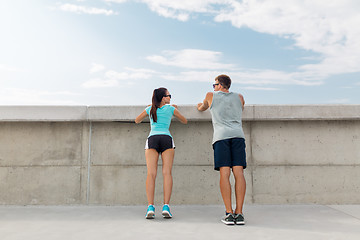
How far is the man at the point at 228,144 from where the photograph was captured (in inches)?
155

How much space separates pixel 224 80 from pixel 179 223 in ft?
7.07

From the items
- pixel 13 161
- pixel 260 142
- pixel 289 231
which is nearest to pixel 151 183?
pixel 289 231

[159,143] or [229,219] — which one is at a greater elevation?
[159,143]

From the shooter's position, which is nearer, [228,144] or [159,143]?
[228,144]

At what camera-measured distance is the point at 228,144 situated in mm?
4023

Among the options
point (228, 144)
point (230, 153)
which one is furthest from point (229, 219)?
point (228, 144)

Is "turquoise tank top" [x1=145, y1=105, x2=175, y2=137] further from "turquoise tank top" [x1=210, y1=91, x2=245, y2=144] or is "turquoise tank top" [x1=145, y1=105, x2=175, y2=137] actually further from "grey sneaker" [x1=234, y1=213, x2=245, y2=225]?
"grey sneaker" [x1=234, y1=213, x2=245, y2=225]

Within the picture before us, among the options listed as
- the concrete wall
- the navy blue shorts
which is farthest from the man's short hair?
the concrete wall

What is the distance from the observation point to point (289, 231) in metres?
3.47

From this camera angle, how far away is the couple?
395cm

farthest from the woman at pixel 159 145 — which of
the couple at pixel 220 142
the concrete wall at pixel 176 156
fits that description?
the concrete wall at pixel 176 156

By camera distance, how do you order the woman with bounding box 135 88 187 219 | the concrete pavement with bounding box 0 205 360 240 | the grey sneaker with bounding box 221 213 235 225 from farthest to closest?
the woman with bounding box 135 88 187 219
the grey sneaker with bounding box 221 213 235 225
the concrete pavement with bounding box 0 205 360 240

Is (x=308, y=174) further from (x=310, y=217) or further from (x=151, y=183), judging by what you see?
(x=151, y=183)

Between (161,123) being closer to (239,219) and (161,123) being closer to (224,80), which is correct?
(224,80)
